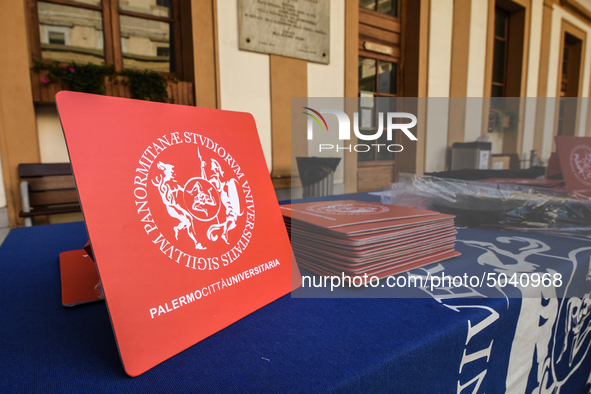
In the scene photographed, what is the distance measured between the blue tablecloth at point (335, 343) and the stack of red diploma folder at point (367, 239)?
0.04 meters

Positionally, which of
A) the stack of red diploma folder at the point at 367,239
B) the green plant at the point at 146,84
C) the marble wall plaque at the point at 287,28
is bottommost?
the stack of red diploma folder at the point at 367,239

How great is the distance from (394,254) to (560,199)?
54 cm

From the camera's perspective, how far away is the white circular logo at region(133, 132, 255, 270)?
331mm

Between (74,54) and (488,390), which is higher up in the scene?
(74,54)

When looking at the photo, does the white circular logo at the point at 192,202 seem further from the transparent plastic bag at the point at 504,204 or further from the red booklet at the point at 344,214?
the transparent plastic bag at the point at 504,204

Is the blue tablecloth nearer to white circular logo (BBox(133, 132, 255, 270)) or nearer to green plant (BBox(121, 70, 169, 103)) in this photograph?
white circular logo (BBox(133, 132, 255, 270))

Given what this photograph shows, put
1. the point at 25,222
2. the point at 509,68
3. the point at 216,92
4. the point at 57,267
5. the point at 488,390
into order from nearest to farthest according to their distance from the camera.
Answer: the point at 488,390, the point at 57,267, the point at 25,222, the point at 216,92, the point at 509,68

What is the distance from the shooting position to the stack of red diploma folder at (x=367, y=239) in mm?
430

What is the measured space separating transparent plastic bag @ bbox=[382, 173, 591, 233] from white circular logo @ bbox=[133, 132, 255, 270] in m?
0.53

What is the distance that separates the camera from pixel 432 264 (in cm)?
52

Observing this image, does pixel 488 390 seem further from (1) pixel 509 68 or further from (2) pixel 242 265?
(1) pixel 509 68

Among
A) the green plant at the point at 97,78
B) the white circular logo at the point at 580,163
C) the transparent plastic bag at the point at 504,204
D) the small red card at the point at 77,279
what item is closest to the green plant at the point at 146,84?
the green plant at the point at 97,78

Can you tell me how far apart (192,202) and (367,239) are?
8.7 inches

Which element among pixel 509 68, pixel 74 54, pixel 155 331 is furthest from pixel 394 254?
pixel 509 68
